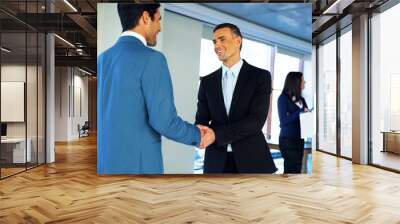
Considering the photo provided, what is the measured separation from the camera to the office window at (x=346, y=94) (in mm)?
9488

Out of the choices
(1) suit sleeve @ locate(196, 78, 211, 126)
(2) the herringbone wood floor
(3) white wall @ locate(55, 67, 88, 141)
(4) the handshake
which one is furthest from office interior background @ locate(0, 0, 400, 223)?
(3) white wall @ locate(55, 67, 88, 141)

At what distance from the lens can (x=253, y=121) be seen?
6164 mm

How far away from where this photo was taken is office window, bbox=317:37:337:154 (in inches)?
424

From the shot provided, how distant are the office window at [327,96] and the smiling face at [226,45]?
5.35 meters

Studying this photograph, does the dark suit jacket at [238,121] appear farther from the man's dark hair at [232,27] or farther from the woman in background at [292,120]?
the man's dark hair at [232,27]

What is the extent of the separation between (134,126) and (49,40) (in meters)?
4.05

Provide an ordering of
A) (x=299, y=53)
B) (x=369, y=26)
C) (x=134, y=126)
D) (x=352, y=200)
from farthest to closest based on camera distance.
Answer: (x=369, y=26) < (x=299, y=53) < (x=134, y=126) < (x=352, y=200)

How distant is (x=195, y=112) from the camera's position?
6.16 metres

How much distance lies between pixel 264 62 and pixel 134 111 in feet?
7.18

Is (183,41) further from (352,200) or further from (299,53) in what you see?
(352,200)

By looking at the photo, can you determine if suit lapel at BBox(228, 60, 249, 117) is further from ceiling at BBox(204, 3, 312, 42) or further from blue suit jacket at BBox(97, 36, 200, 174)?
ceiling at BBox(204, 3, 312, 42)

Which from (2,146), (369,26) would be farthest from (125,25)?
(369,26)

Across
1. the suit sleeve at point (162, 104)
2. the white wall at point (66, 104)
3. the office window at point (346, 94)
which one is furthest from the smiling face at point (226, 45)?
the white wall at point (66, 104)

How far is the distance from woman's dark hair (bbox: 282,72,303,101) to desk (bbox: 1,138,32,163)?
16.2ft
